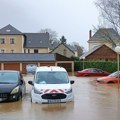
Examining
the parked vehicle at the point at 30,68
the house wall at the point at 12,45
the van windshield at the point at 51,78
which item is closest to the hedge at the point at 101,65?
the parked vehicle at the point at 30,68

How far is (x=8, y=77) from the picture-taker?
21.5m

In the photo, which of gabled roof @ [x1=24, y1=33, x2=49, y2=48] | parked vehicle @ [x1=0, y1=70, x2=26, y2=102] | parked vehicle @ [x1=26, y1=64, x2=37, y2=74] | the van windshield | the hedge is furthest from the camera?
gabled roof @ [x1=24, y1=33, x2=49, y2=48]

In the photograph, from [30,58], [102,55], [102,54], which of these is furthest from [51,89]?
[102,55]

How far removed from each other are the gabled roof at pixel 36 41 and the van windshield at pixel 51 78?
252 feet

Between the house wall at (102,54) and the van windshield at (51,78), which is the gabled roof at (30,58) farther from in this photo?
the van windshield at (51,78)

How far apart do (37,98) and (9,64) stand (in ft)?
168

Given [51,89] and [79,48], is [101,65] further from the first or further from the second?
[79,48]

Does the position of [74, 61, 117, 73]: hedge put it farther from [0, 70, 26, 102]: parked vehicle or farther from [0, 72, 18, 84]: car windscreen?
[0, 70, 26, 102]: parked vehicle

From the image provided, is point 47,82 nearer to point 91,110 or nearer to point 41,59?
point 91,110

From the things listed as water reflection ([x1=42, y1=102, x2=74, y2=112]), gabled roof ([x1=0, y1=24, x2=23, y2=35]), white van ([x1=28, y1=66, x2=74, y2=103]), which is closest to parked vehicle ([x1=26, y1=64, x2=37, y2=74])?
gabled roof ([x1=0, y1=24, x2=23, y2=35])

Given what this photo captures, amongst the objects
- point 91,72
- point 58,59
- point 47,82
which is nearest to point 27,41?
point 58,59

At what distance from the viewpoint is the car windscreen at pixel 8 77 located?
2086 cm

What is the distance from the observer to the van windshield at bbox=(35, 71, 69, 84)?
19.8 meters

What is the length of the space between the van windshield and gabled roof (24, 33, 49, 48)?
76784 millimetres
